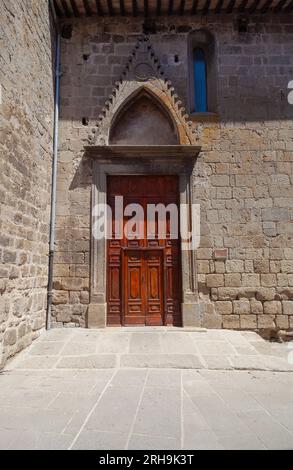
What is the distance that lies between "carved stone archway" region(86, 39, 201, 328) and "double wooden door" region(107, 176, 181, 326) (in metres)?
0.18

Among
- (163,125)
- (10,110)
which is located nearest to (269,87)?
(163,125)

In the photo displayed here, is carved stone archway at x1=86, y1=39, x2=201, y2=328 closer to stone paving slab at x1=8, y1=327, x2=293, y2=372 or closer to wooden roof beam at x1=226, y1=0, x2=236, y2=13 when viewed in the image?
stone paving slab at x1=8, y1=327, x2=293, y2=372

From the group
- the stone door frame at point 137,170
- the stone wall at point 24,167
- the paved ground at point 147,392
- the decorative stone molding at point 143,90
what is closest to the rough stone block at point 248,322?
the paved ground at point 147,392

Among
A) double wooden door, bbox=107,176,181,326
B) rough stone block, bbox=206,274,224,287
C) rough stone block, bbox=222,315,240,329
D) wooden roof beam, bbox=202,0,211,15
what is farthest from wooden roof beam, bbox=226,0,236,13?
rough stone block, bbox=222,315,240,329

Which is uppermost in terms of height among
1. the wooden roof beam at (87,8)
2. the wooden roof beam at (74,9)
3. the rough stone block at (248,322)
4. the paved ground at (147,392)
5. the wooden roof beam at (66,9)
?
the wooden roof beam at (87,8)

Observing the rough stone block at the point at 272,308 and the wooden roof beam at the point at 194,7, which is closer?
the rough stone block at the point at 272,308

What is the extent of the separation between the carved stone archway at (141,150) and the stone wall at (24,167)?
878 mm

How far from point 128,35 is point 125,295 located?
497cm

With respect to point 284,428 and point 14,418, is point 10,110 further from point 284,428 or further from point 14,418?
point 284,428

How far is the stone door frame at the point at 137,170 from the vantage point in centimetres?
557

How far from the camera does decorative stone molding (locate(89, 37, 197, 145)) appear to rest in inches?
231

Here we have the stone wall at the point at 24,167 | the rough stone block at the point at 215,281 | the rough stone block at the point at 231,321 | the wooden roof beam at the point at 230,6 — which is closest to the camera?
the stone wall at the point at 24,167

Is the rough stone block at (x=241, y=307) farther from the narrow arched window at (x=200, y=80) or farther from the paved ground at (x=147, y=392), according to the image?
the narrow arched window at (x=200, y=80)

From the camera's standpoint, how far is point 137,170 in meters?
5.82
